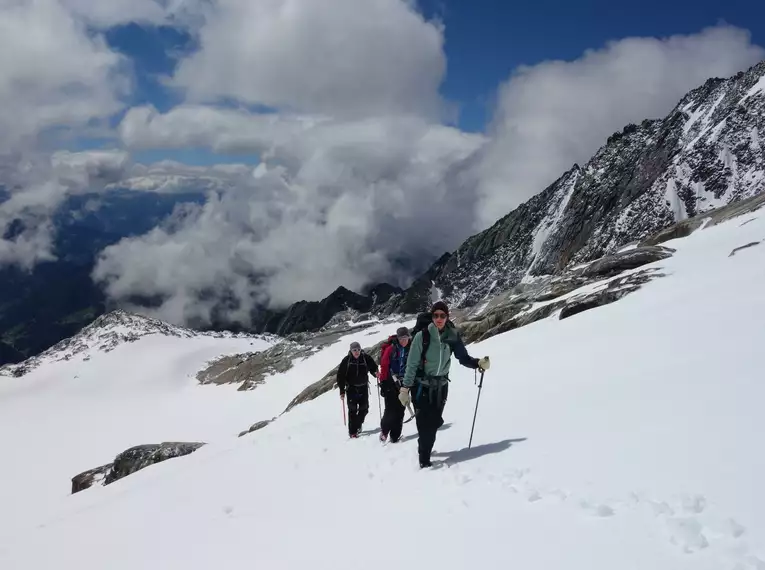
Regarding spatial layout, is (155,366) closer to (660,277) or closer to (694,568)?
(660,277)

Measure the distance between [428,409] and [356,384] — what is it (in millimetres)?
5950

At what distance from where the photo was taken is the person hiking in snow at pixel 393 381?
40.7ft

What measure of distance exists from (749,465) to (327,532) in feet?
18.2

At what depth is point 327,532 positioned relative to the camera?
7.59 m

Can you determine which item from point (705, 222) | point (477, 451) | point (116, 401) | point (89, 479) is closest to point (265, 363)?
point (116, 401)

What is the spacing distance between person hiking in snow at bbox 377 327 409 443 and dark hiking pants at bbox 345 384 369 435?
209 cm

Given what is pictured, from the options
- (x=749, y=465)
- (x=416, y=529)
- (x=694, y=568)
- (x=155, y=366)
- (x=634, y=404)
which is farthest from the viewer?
(x=155, y=366)

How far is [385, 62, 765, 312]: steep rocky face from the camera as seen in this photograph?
396 ft

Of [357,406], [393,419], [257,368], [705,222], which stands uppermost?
[705,222]

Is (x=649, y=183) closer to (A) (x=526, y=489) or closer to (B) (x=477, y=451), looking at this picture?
(B) (x=477, y=451)

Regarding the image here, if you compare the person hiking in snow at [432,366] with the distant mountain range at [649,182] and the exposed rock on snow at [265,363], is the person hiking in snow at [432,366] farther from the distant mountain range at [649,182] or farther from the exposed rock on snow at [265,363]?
the distant mountain range at [649,182]

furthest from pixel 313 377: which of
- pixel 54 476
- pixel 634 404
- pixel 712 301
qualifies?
pixel 634 404

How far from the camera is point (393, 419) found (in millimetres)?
12641

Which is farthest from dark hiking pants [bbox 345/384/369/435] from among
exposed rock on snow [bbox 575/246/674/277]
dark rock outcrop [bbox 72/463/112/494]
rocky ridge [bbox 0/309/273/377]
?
rocky ridge [bbox 0/309/273/377]
